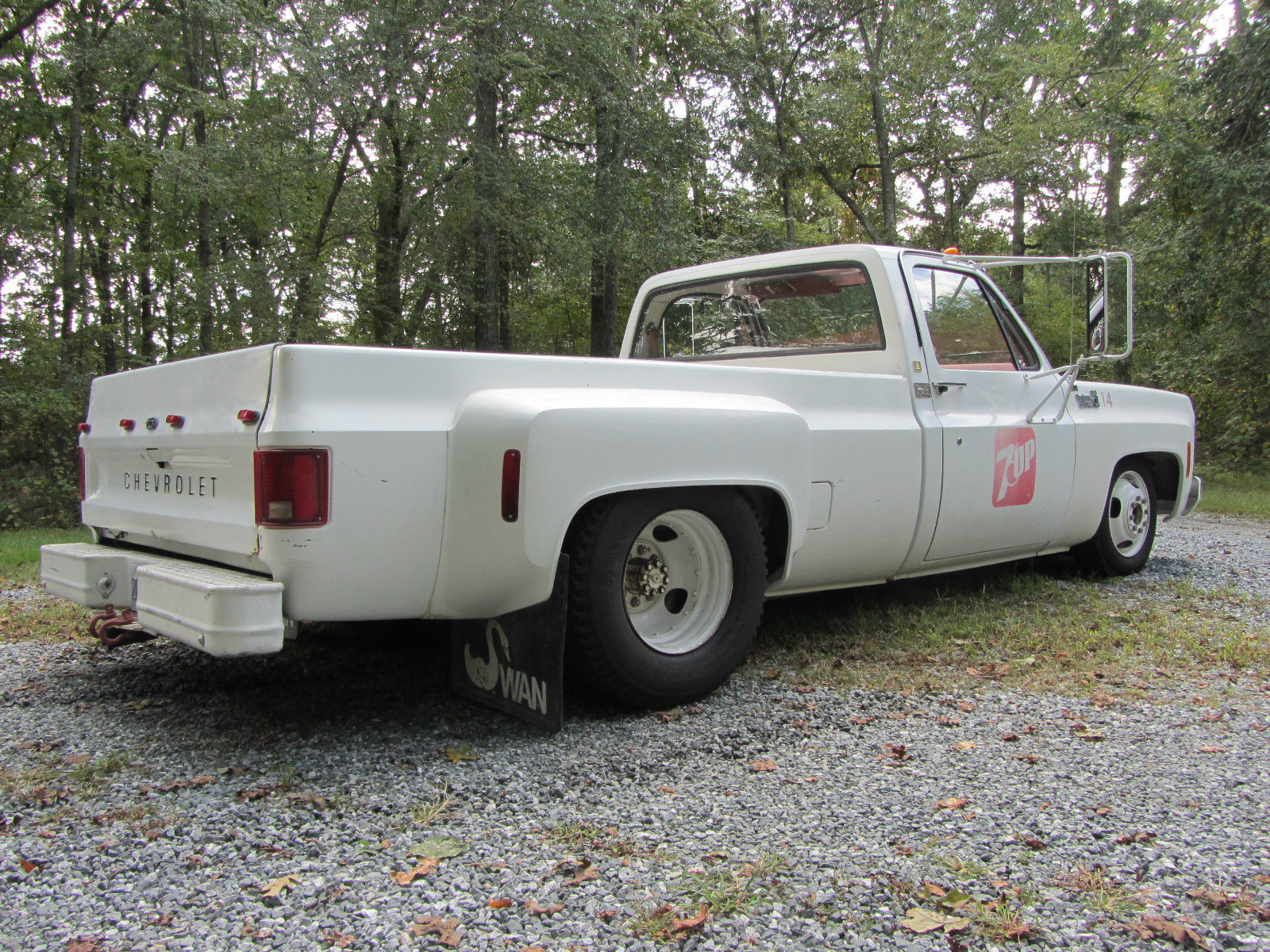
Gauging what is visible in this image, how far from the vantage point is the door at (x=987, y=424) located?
4281 millimetres

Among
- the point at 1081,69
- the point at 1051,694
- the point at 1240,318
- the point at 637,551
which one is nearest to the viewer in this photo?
the point at 637,551

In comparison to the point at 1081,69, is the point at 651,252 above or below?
below

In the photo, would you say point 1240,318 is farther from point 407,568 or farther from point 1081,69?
point 407,568

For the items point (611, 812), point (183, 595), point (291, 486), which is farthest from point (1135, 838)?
point (183, 595)

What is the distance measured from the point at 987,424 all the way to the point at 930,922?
298cm

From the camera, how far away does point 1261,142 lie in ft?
41.2

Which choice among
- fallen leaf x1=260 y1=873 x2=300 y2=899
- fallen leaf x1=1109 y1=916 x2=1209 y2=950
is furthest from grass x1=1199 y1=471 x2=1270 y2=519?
fallen leaf x1=260 y1=873 x2=300 y2=899

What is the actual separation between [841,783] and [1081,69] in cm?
1812

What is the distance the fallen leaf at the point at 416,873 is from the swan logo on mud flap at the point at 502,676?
808 mm

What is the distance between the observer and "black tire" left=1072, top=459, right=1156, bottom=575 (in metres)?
5.58

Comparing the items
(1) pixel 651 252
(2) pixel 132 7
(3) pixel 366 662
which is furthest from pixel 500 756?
(2) pixel 132 7

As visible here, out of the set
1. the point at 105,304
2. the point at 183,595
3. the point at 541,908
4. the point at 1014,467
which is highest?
the point at 105,304

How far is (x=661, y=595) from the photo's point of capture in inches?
131

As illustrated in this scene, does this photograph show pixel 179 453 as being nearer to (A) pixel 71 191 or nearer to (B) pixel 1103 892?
(B) pixel 1103 892
